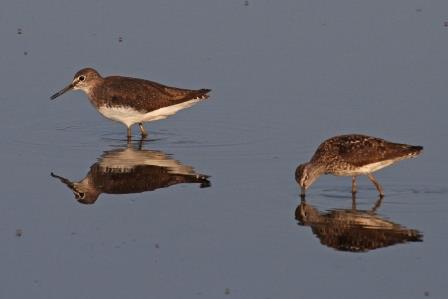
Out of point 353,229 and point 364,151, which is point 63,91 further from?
point 353,229

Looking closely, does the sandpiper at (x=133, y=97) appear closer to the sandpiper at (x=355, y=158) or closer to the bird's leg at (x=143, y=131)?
the bird's leg at (x=143, y=131)

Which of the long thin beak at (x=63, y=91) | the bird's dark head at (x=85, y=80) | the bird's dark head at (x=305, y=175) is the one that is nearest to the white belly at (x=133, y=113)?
the bird's dark head at (x=85, y=80)

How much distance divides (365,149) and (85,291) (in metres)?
5.17

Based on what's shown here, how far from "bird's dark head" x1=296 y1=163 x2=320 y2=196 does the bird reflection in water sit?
0.37 m

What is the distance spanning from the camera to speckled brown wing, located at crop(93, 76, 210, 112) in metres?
19.7

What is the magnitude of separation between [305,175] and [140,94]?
4.92 m

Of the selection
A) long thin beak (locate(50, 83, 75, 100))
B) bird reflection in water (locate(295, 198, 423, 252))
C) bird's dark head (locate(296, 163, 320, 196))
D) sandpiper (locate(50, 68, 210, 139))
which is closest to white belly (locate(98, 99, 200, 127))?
sandpiper (locate(50, 68, 210, 139))

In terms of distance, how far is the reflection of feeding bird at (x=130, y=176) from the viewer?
1611cm

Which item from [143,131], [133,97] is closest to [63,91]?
[133,97]

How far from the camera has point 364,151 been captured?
632 inches

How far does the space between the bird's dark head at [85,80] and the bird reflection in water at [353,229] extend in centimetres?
595

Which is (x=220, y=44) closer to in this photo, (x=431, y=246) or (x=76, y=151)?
(x=76, y=151)

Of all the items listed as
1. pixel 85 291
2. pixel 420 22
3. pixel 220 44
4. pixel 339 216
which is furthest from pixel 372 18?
pixel 85 291

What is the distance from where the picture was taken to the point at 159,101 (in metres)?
19.7
